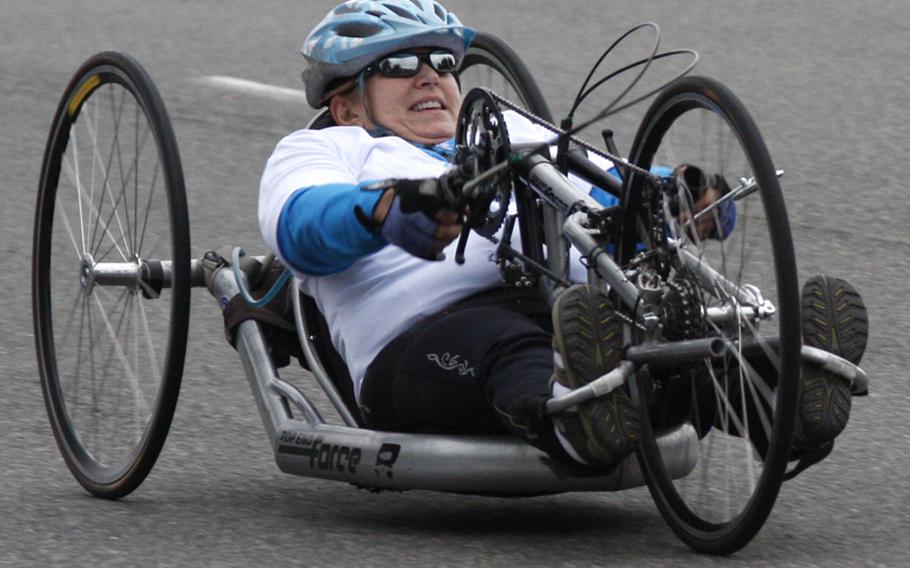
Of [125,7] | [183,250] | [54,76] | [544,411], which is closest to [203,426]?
[183,250]

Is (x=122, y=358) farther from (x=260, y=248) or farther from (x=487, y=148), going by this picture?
(x=260, y=248)

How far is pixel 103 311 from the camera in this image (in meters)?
4.92

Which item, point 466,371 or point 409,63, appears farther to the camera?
point 409,63

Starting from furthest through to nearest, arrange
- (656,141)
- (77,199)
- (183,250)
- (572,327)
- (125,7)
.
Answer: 1. (125,7)
2. (77,199)
3. (183,250)
4. (656,141)
5. (572,327)

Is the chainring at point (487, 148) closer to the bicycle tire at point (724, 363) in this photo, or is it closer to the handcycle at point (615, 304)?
the handcycle at point (615, 304)

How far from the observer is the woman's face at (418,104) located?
4535 millimetres

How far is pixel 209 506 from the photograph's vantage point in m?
4.45

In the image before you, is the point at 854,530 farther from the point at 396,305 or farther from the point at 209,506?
the point at 209,506

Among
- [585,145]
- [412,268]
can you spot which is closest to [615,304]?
[585,145]

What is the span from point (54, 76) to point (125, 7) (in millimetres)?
1322

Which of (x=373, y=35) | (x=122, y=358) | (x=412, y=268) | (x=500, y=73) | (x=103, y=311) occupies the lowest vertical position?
(x=122, y=358)

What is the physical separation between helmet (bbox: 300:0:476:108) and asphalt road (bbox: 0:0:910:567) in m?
0.87

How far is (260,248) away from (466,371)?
3080 mm

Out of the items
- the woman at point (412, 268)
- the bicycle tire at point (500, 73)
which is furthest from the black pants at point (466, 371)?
the bicycle tire at point (500, 73)
